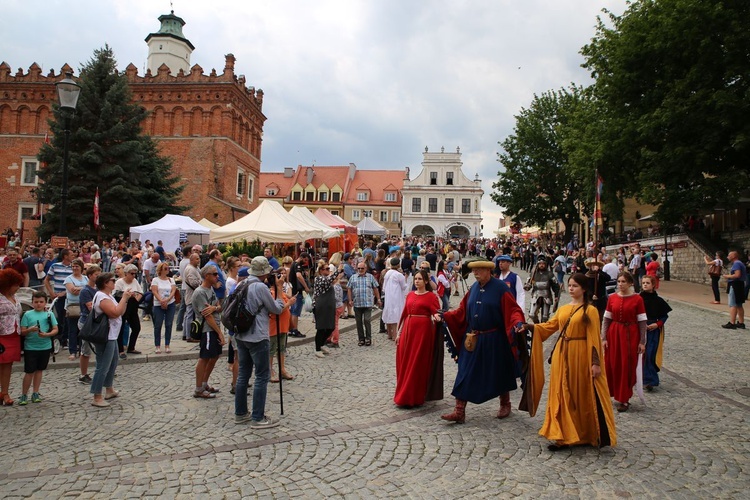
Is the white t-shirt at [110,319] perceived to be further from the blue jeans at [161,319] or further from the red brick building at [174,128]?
the red brick building at [174,128]

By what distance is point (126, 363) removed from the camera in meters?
8.88

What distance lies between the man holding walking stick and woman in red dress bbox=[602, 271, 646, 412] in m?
4.10

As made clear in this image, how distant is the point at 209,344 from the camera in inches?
263

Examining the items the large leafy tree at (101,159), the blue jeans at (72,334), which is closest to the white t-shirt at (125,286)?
the blue jeans at (72,334)

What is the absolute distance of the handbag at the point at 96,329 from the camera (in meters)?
6.45

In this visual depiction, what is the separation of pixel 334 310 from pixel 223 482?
18.3 feet

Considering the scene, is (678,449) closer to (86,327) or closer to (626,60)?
(86,327)

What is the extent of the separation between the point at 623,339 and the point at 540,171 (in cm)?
3768

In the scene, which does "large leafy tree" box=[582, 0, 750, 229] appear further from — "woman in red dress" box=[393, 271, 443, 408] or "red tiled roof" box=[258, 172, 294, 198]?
"red tiled roof" box=[258, 172, 294, 198]

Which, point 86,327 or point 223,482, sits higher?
point 86,327

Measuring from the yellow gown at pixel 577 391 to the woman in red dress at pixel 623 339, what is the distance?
141 cm

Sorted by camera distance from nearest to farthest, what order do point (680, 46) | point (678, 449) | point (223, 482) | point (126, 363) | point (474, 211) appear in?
point (223, 482)
point (678, 449)
point (126, 363)
point (680, 46)
point (474, 211)

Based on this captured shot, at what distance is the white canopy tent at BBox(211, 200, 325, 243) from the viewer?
59.3 ft

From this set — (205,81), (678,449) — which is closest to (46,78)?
(205,81)
